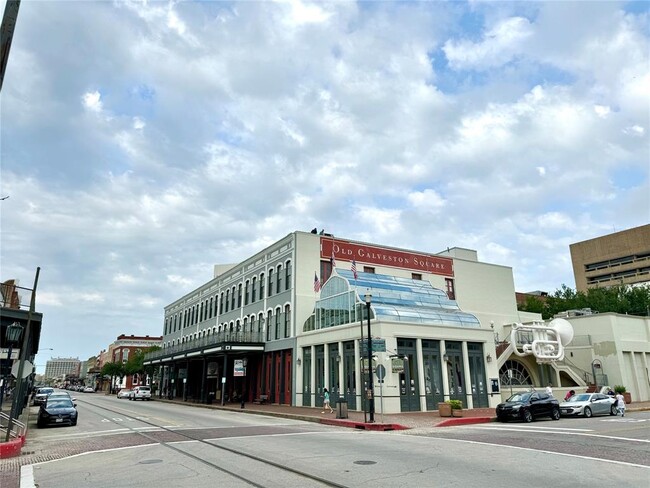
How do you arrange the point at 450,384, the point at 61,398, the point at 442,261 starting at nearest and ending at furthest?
the point at 61,398 < the point at 450,384 < the point at 442,261

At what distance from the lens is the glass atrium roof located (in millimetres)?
30484

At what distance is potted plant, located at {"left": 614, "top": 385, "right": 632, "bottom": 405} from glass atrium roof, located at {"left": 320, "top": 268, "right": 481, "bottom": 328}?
36.7 feet

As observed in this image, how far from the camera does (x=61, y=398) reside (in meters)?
26.6

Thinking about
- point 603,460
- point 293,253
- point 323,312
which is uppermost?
point 293,253

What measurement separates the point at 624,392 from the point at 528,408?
17.6 m

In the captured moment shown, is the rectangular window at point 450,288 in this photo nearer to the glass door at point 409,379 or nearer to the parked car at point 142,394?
the glass door at point 409,379

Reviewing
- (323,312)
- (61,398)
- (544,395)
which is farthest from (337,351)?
(61,398)

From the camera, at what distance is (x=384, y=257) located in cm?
4159

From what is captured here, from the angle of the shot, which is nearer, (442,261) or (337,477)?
(337,477)

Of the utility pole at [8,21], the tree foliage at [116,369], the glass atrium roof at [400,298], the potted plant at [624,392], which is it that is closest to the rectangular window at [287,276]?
the glass atrium roof at [400,298]

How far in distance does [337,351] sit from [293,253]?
9.17 m

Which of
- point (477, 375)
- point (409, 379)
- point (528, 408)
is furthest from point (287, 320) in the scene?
point (528, 408)

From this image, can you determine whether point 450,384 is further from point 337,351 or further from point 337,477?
point 337,477

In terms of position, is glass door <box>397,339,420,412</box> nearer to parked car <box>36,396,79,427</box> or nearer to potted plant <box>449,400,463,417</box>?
→ potted plant <box>449,400,463,417</box>
